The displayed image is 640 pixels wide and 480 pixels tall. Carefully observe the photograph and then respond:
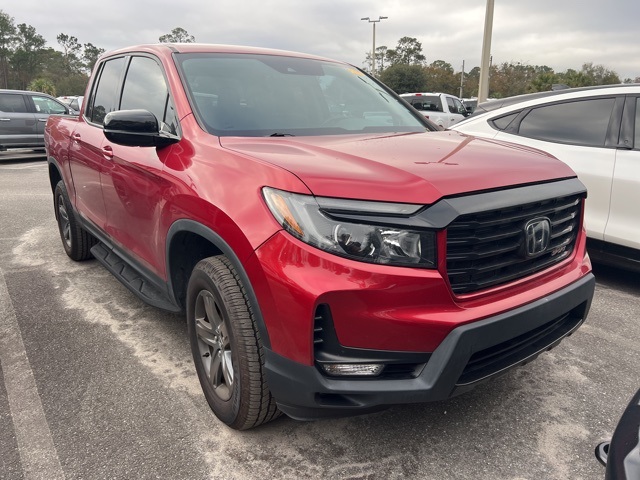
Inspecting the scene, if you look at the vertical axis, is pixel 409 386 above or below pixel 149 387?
above

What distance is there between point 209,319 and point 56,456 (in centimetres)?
85

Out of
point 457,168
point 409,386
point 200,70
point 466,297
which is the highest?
point 200,70

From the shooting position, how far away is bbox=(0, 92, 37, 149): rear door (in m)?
12.4

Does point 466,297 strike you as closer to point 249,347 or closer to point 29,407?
point 249,347

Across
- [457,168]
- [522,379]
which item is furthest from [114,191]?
[522,379]

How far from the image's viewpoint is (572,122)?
4.44m

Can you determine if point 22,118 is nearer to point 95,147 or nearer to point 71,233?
point 71,233

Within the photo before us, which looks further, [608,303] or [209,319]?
[608,303]

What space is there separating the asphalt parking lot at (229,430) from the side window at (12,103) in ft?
36.2

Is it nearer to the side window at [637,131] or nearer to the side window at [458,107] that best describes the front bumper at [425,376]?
the side window at [637,131]

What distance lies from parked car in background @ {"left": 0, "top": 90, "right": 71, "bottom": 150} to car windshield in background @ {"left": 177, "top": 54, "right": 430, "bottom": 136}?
11671 millimetres

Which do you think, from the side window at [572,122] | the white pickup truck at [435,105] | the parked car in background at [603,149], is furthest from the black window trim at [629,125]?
the white pickup truck at [435,105]

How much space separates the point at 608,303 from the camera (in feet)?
13.1

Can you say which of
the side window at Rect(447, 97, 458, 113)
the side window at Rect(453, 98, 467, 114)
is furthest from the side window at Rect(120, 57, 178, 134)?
the side window at Rect(453, 98, 467, 114)
